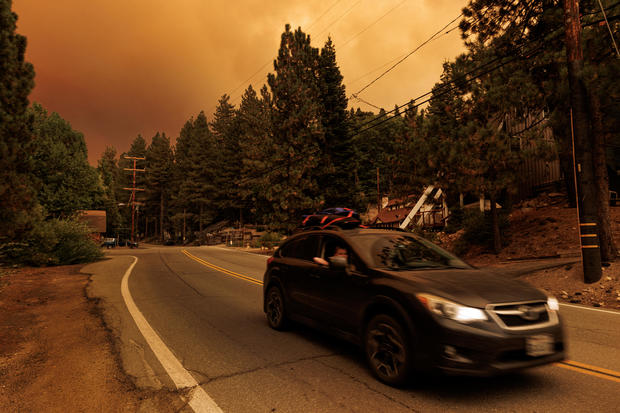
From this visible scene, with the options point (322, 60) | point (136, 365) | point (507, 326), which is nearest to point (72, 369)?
point (136, 365)

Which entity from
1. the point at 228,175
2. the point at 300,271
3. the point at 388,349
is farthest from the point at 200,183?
the point at 388,349

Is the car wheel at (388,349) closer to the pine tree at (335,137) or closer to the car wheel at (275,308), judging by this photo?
the car wheel at (275,308)

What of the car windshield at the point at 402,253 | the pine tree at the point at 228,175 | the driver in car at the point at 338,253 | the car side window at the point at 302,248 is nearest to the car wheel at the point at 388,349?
the car windshield at the point at 402,253

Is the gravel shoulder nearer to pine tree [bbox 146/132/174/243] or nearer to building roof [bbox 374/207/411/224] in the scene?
building roof [bbox 374/207/411/224]

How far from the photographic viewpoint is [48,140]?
1537 inches

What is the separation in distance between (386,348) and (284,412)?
127cm

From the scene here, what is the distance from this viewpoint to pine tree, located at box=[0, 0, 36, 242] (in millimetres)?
13180

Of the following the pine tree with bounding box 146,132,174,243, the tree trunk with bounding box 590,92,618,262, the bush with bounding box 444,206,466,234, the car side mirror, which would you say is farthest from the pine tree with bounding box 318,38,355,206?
the pine tree with bounding box 146,132,174,243

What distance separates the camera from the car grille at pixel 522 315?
3.57 m

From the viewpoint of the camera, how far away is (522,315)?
3680 mm

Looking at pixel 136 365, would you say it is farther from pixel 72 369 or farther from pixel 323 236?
pixel 323 236

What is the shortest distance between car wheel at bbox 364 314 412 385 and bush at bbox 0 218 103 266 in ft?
52.9

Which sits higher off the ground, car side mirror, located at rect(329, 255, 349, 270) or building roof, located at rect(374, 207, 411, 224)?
building roof, located at rect(374, 207, 411, 224)

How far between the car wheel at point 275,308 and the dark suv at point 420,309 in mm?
703
